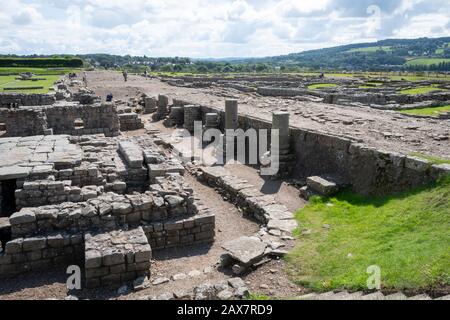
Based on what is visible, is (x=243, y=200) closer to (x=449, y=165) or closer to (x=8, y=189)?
(x=449, y=165)

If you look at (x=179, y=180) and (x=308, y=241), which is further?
(x=179, y=180)

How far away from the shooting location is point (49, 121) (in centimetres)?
1981

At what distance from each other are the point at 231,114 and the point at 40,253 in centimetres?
1131

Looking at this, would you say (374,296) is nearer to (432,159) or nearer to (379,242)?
(379,242)

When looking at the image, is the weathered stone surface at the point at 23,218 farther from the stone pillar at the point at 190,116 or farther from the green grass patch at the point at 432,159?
the stone pillar at the point at 190,116

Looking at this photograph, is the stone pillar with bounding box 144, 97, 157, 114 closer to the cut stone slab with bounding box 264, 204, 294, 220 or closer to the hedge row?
the cut stone slab with bounding box 264, 204, 294, 220

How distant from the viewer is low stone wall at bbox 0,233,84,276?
8414mm

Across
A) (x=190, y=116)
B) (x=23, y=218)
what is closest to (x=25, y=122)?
(x=190, y=116)

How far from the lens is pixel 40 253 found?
8594mm

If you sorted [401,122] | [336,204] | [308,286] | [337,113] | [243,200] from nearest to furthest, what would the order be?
[308,286]
[336,204]
[243,200]
[401,122]
[337,113]

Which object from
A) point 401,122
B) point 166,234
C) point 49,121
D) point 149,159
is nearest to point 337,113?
point 401,122

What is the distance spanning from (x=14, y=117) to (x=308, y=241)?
1595 cm

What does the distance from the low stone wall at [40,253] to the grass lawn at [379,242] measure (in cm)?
494
